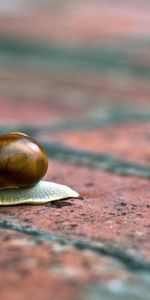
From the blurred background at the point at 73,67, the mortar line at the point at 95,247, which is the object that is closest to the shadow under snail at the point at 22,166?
the mortar line at the point at 95,247

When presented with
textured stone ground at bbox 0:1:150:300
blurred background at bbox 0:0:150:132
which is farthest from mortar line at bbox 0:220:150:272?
blurred background at bbox 0:0:150:132

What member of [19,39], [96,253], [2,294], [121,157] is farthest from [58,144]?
[19,39]

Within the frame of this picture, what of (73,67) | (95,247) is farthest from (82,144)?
(73,67)

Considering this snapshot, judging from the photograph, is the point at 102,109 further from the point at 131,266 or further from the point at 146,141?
the point at 131,266

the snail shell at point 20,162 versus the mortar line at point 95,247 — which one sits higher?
the snail shell at point 20,162

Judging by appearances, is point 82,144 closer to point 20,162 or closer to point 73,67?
point 20,162

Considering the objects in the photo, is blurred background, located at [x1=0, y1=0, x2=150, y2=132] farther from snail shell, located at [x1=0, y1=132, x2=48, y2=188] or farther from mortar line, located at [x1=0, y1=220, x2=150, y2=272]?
mortar line, located at [x1=0, y1=220, x2=150, y2=272]

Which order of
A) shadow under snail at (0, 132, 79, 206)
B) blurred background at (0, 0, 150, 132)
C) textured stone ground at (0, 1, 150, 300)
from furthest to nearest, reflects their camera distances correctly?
blurred background at (0, 0, 150, 132)
shadow under snail at (0, 132, 79, 206)
textured stone ground at (0, 1, 150, 300)

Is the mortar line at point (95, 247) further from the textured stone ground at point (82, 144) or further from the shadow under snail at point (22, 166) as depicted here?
the shadow under snail at point (22, 166)
